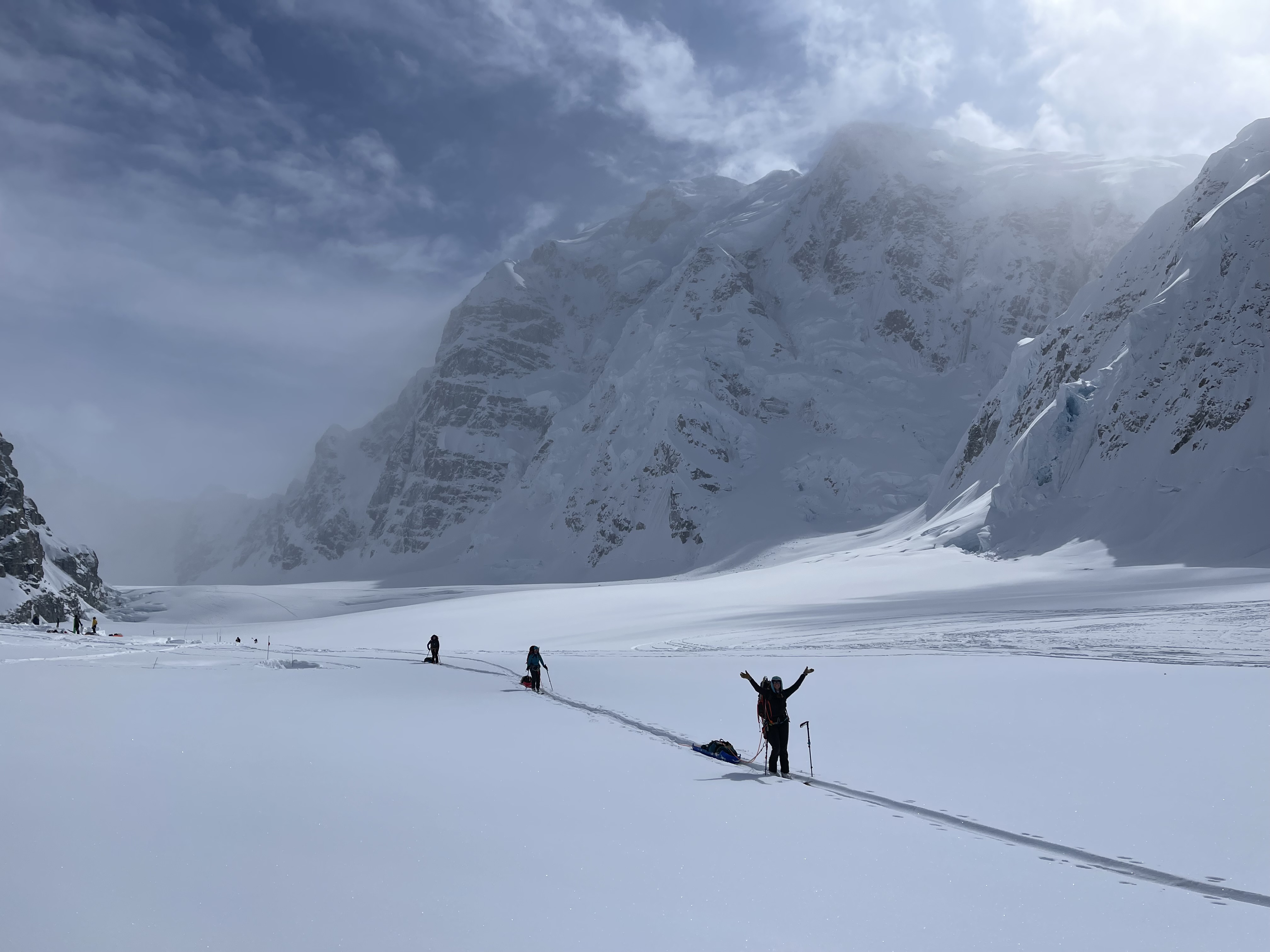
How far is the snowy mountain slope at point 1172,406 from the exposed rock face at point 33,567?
74326 millimetres

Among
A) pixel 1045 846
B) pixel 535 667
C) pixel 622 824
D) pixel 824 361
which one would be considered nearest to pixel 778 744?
pixel 622 824

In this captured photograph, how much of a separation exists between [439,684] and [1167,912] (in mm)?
18928

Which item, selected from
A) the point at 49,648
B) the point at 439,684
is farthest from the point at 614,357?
the point at 439,684

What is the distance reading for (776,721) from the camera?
1184 cm

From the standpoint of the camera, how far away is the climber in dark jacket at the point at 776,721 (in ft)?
38.0

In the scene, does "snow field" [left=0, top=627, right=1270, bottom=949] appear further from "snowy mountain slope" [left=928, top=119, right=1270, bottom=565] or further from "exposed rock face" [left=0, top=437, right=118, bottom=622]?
"exposed rock face" [left=0, top=437, right=118, bottom=622]

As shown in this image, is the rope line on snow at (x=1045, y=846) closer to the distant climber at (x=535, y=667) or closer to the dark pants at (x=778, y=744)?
the dark pants at (x=778, y=744)

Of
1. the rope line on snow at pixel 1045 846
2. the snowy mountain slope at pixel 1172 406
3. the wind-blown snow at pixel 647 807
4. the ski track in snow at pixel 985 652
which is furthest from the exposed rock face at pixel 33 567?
the snowy mountain slope at pixel 1172 406

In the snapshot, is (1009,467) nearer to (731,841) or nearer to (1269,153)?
(1269,153)

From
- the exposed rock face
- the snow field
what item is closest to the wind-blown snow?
the snow field

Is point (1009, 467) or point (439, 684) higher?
point (1009, 467)

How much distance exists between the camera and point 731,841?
7.90m

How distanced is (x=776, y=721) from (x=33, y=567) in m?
74.2

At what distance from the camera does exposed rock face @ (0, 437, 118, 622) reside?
208ft
